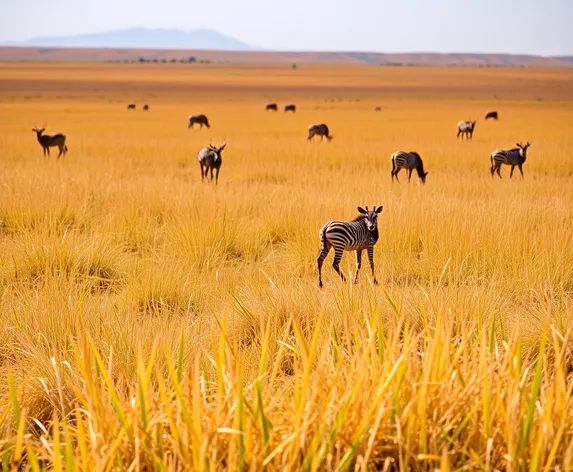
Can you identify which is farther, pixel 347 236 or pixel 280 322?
pixel 347 236

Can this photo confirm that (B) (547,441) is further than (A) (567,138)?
No

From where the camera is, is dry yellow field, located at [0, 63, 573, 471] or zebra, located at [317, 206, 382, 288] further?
zebra, located at [317, 206, 382, 288]

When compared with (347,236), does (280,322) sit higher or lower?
lower

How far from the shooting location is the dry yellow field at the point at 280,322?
7.18ft

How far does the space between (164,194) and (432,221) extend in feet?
15.7

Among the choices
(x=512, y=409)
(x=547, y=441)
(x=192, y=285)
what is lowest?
(x=192, y=285)

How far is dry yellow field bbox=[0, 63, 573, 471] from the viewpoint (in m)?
2.19

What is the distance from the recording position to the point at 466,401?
233 centimetres

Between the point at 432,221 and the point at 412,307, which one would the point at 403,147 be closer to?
the point at 432,221

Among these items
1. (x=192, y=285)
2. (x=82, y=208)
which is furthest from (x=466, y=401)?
(x=82, y=208)

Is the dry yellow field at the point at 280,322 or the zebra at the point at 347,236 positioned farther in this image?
the zebra at the point at 347,236

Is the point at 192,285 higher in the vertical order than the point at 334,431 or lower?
lower

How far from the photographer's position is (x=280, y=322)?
443 centimetres

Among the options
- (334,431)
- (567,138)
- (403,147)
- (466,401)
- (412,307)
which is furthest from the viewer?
(567,138)
